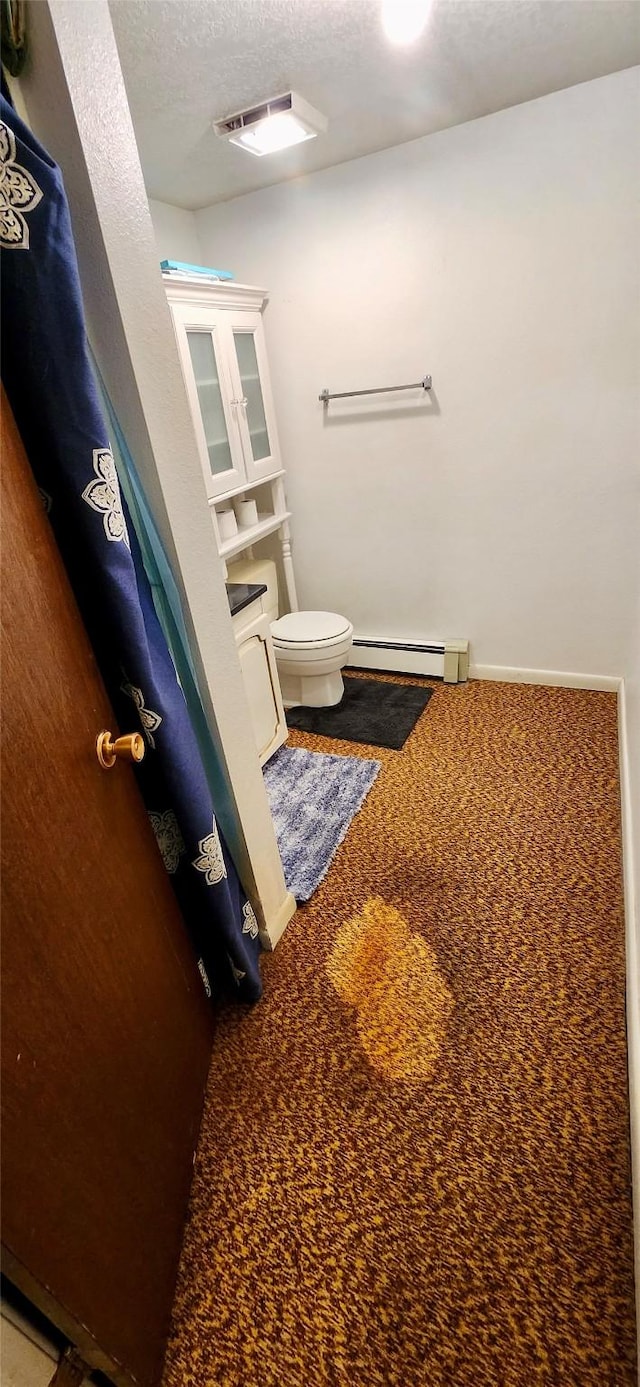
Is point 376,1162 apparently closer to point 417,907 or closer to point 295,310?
point 417,907

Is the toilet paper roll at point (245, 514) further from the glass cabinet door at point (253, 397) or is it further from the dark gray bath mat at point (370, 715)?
the dark gray bath mat at point (370, 715)

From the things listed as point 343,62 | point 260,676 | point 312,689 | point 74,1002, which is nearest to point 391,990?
point 74,1002

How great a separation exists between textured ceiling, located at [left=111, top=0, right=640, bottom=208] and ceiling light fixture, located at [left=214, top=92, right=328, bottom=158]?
0.03 meters

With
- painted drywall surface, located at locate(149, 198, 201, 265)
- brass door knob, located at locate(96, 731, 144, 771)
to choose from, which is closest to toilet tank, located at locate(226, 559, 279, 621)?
painted drywall surface, located at locate(149, 198, 201, 265)

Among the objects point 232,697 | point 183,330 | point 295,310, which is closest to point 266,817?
point 232,697

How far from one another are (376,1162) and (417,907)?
63 cm

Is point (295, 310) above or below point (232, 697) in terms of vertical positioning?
above

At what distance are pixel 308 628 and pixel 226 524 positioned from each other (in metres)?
0.57

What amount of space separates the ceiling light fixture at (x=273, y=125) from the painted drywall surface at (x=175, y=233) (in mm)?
587

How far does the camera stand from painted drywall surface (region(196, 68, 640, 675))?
1.96 meters

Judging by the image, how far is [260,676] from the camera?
2.23 m

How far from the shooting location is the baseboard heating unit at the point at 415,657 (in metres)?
2.75

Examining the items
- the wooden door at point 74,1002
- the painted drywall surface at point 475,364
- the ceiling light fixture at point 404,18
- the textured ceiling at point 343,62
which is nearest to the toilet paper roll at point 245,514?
the painted drywall surface at point 475,364

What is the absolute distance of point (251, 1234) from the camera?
3.44 ft
